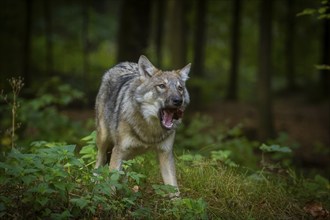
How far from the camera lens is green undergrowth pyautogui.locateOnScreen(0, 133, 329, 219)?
512cm

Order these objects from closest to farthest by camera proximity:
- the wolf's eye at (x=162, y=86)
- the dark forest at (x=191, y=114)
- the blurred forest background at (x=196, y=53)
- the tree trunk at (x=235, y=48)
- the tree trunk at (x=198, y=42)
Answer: the dark forest at (x=191, y=114) → the wolf's eye at (x=162, y=86) → the blurred forest background at (x=196, y=53) → the tree trunk at (x=198, y=42) → the tree trunk at (x=235, y=48)

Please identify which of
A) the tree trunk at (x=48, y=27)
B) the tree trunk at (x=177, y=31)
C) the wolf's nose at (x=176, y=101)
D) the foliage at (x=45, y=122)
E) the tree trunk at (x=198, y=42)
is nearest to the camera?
the wolf's nose at (x=176, y=101)

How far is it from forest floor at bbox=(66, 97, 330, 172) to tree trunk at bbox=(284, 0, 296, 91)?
3.22m

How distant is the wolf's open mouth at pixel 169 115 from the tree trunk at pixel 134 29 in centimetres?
780

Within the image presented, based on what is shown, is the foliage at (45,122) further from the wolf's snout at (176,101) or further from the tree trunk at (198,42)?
the tree trunk at (198,42)

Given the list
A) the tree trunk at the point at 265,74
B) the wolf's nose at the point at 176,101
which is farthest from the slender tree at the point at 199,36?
the wolf's nose at the point at 176,101

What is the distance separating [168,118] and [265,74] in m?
8.29

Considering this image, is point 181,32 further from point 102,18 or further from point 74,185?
point 74,185

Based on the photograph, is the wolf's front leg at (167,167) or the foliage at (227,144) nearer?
the wolf's front leg at (167,167)

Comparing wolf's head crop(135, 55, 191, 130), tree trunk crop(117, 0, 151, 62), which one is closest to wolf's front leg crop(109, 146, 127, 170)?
wolf's head crop(135, 55, 191, 130)

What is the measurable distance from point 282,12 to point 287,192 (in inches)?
816

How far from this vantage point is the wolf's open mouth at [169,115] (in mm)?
6293

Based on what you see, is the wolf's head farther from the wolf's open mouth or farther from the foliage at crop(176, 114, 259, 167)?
the foliage at crop(176, 114, 259, 167)

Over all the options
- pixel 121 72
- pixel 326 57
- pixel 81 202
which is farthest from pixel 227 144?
pixel 326 57
